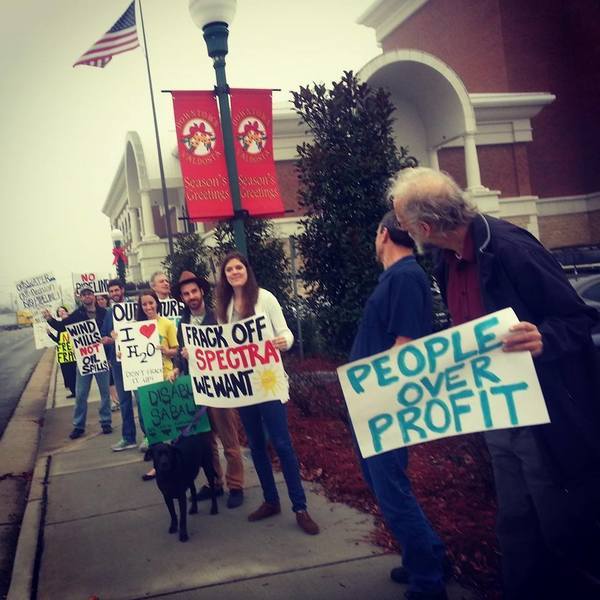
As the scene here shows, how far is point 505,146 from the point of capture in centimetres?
2780

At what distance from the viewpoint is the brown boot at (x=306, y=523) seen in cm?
462

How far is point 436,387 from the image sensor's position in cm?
303

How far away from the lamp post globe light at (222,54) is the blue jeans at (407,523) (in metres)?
3.72

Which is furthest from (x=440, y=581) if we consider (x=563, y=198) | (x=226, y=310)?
(x=563, y=198)

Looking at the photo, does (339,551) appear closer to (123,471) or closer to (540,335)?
(540,335)

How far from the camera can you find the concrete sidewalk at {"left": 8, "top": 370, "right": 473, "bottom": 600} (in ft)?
12.8

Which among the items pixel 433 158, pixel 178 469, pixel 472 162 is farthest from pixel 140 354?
pixel 433 158

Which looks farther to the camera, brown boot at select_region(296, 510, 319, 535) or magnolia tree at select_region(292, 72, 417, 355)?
magnolia tree at select_region(292, 72, 417, 355)

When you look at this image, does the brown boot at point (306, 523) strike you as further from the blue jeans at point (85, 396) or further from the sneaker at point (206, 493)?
the blue jeans at point (85, 396)

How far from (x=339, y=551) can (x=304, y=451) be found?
7.95 ft

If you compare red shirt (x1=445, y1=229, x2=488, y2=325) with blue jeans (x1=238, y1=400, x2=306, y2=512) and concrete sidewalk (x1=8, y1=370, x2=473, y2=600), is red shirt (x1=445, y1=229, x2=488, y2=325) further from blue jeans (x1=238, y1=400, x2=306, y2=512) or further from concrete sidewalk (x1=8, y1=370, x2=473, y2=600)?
blue jeans (x1=238, y1=400, x2=306, y2=512)

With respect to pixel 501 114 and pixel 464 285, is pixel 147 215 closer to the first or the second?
pixel 501 114

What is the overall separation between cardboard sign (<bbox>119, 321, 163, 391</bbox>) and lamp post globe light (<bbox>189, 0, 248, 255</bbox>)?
1.22 metres

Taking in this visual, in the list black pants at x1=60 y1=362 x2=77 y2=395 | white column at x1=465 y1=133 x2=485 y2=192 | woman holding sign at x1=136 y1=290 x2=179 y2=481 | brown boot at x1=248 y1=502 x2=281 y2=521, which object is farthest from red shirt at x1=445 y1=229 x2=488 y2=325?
white column at x1=465 y1=133 x2=485 y2=192
